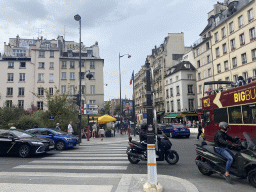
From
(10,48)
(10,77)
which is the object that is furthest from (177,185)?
(10,48)

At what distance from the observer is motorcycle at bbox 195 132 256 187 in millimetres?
4980

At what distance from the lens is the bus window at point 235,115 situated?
1061 cm

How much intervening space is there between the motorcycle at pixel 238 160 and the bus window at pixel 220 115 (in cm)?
662

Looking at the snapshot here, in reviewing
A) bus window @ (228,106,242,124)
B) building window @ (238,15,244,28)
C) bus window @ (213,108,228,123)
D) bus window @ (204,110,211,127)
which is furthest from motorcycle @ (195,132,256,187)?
building window @ (238,15,244,28)

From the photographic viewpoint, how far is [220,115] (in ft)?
41.1

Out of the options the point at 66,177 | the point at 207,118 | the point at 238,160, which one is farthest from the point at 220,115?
the point at 66,177

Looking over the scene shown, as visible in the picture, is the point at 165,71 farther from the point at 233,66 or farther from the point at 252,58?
the point at 252,58

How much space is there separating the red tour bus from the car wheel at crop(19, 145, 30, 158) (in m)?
10.4

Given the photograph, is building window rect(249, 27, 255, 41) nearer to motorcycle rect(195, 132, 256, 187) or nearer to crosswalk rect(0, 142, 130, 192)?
motorcycle rect(195, 132, 256, 187)

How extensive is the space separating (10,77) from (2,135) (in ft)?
130

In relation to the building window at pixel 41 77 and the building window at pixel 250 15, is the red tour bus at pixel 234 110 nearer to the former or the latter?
the building window at pixel 250 15

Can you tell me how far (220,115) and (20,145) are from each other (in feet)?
36.2

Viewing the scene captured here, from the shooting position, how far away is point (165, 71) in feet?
181

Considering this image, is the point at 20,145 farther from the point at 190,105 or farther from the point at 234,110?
the point at 190,105
